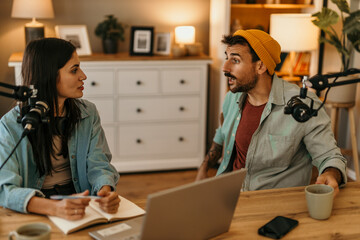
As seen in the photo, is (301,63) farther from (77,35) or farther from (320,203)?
(320,203)

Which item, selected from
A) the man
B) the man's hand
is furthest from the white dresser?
the man's hand

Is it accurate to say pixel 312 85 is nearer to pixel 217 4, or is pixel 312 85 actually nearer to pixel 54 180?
pixel 54 180

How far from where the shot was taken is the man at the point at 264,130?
1933mm

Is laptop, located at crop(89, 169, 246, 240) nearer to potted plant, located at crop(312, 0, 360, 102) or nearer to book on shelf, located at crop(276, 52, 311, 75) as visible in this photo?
potted plant, located at crop(312, 0, 360, 102)

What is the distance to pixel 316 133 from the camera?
75.9 inches

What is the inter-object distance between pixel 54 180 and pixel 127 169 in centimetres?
216

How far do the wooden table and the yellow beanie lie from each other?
631 mm

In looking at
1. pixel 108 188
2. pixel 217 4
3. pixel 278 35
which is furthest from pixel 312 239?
pixel 217 4

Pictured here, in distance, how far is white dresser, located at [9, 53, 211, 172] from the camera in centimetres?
379

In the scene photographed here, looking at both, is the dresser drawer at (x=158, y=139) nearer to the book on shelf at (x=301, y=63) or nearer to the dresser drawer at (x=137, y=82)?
the dresser drawer at (x=137, y=82)

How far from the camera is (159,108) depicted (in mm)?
3947

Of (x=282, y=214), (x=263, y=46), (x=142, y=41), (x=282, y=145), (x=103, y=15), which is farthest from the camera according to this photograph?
(x=103, y=15)

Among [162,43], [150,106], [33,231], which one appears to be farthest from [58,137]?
[162,43]

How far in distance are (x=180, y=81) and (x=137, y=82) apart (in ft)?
1.16
